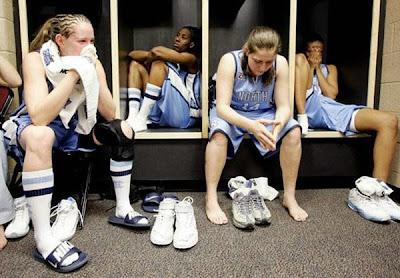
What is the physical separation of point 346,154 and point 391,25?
2.31 feet

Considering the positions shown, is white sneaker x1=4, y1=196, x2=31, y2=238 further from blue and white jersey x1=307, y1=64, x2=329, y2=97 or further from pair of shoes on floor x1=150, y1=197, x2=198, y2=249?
blue and white jersey x1=307, y1=64, x2=329, y2=97

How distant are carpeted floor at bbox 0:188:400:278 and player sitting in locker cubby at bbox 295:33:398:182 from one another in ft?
1.40

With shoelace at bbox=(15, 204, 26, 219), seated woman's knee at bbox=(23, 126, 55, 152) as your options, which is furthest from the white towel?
shoelace at bbox=(15, 204, 26, 219)

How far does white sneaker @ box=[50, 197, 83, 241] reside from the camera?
44.5 inches

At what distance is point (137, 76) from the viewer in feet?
6.15

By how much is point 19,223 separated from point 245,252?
32.4 inches

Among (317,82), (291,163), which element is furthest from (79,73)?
(317,82)

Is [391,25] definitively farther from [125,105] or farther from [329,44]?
[125,105]

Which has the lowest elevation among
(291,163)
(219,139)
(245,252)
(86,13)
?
(245,252)

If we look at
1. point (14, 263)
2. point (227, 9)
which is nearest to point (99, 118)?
point (14, 263)

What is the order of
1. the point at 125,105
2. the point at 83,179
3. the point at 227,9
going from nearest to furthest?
the point at 83,179 → the point at 125,105 → the point at 227,9

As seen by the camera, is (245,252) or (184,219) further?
(184,219)

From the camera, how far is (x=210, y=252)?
3.46ft

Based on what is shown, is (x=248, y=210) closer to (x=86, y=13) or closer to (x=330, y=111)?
(x=330, y=111)
